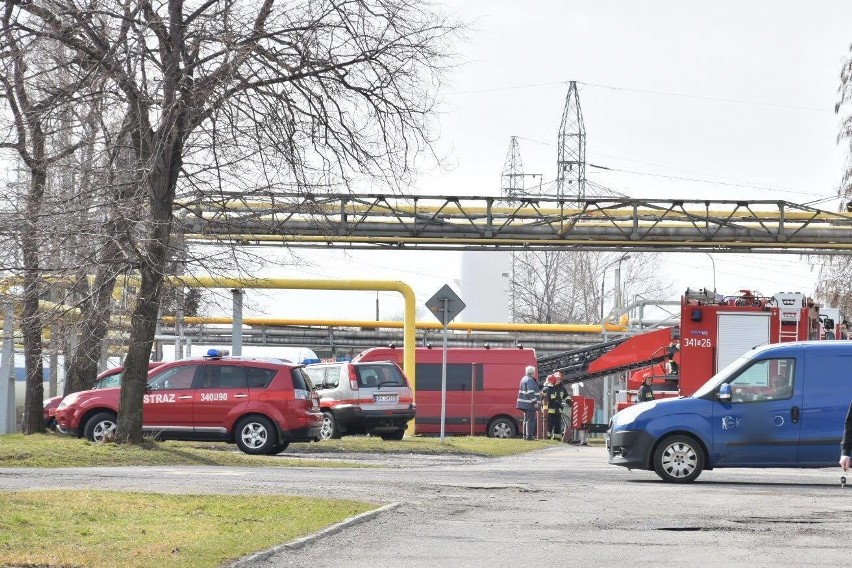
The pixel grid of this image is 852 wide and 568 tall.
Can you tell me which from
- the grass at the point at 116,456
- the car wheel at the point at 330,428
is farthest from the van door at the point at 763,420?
the car wheel at the point at 330,428

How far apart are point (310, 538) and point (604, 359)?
29.7m

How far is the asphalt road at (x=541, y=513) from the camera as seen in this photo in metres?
10.2

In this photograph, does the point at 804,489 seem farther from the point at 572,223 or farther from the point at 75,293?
the point at 572,223

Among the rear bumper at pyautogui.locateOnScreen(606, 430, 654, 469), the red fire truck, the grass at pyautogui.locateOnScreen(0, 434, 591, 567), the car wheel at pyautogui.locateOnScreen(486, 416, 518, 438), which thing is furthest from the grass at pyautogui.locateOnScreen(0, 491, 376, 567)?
the car wheel at pyautogui.locateOnScreen(486, 416, 518, 438)

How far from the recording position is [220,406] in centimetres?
2377

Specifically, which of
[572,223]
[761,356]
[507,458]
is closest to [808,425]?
[761,356]

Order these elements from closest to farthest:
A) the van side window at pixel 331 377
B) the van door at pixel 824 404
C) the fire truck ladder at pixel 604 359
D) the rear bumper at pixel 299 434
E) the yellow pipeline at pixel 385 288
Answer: the van door at pixel 824 404
the rear bumper at pixel 299 434
the van side window at pixel 331 377
the yellow pipeline at pixel 385 288
the fire truck ladder at pixel 604 359

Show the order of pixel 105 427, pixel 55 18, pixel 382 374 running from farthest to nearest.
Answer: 1. pixel 382 374
2. pixel 105 427
3. pixel 55 18

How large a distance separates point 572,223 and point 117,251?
19394 mm

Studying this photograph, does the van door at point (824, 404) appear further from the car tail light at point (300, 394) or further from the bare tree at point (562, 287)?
the bare tree at point (562, 287)

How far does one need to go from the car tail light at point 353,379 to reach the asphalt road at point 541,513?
9.47 meters

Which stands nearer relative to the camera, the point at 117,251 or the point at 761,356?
the point at 761,356

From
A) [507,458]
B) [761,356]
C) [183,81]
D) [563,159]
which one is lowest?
[507,458]

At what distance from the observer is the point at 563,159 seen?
74.4m
